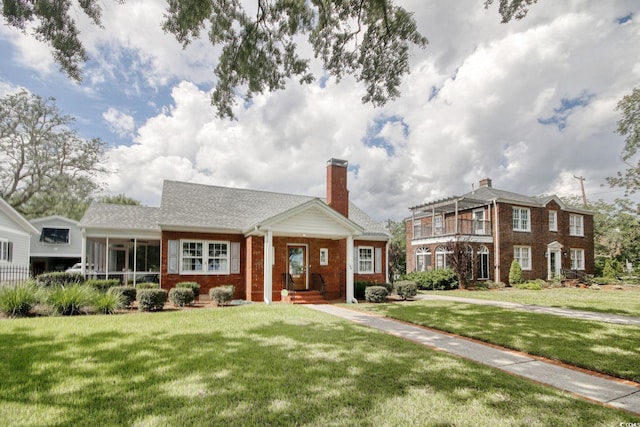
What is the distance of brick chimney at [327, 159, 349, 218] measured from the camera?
16.6 m

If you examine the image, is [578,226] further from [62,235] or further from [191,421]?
[62,235]

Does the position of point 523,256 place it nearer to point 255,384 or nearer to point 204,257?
point 204,257

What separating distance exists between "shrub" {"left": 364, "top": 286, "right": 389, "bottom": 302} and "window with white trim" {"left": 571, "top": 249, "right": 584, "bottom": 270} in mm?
23306

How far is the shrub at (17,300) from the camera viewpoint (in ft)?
31.9

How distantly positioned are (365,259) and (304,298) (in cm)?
538

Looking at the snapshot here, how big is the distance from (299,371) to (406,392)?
65.5 inches

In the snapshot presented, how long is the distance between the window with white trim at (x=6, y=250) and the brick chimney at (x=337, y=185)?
1848 centimetres

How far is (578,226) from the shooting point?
1168 inches

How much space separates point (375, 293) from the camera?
48.7 ft

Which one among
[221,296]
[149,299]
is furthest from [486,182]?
[149,299]

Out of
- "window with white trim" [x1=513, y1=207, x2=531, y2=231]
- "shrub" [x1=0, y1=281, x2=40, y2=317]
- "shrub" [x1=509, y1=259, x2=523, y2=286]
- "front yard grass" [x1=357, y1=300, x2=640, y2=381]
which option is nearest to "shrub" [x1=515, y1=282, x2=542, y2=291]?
"shrub" [x1=509, y1=259, x2=523, y2=286]

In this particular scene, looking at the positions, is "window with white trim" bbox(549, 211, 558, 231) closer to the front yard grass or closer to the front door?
the front yard grass

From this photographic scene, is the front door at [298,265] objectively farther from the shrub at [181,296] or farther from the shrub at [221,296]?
the shrub at [181,296]

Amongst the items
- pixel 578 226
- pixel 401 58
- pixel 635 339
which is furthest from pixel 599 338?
pixel 578 226
